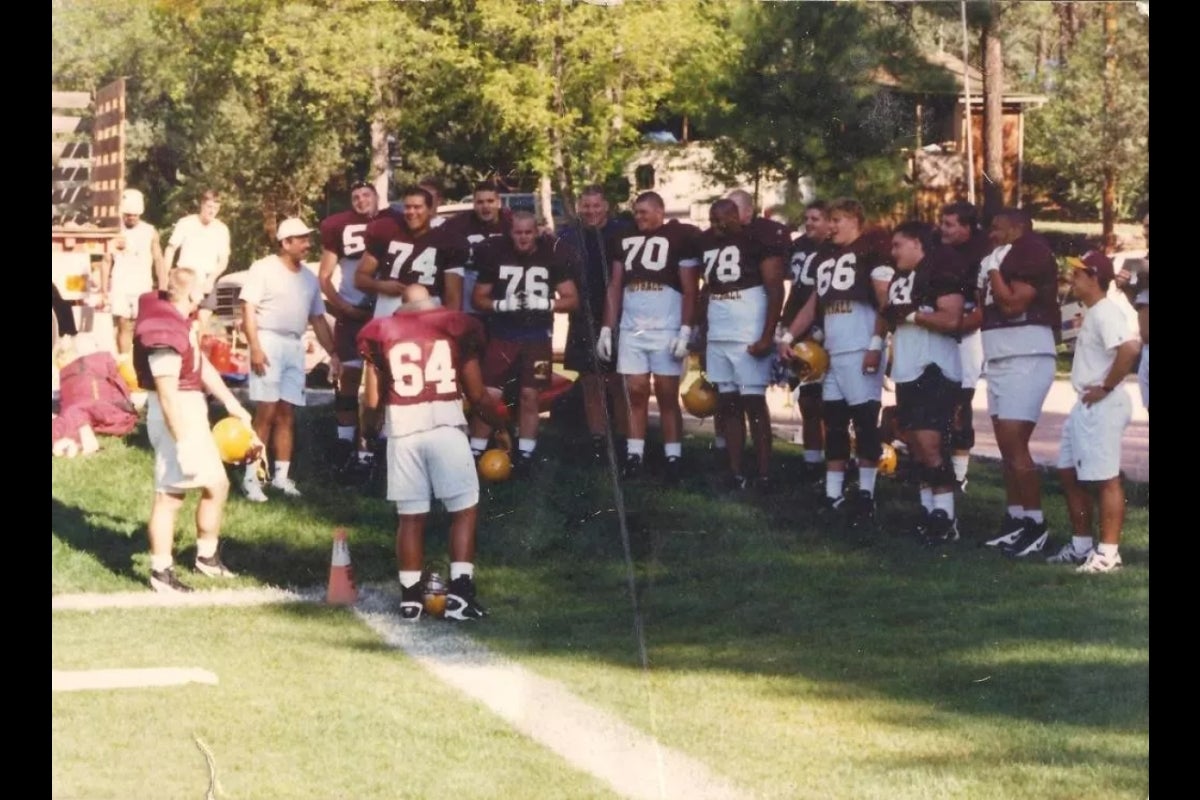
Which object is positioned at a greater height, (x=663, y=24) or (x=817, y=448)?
(x=663, y=24)

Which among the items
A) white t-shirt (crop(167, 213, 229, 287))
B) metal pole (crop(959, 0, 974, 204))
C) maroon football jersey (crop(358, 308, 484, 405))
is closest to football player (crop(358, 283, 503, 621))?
maroon football jersey (crop(358, 308, 484, 405))

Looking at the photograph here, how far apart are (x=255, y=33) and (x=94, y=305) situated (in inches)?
43.0

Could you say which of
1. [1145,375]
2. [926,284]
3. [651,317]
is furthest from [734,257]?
[1145,375]

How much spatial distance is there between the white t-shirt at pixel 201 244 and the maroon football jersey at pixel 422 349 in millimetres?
583

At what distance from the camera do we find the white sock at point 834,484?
5.98 meters

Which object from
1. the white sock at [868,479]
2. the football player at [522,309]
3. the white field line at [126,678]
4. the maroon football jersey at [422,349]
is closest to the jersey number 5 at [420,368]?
the maroon football jersey at [422,349]

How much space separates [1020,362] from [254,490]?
8.47ft

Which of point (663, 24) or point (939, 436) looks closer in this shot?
point (663, 24)

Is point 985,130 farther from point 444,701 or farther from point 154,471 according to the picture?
point 154,471

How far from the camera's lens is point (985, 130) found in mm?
5875

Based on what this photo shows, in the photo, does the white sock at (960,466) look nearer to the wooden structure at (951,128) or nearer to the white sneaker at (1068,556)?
the white sneaker at (1068,556)

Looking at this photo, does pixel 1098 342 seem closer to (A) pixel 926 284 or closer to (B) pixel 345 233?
(A) pixel 926 284
